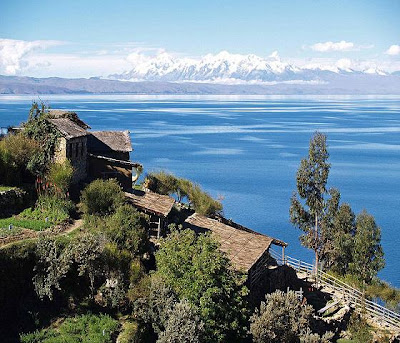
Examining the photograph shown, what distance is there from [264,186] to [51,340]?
63491 millimetres

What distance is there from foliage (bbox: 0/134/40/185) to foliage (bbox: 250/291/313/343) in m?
15.6

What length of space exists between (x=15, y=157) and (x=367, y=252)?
24.1 meters

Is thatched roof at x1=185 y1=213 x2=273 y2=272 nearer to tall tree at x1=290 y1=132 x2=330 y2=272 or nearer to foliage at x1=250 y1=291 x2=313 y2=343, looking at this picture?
foliage at x1=250 y1=291 x2=313 y2=343

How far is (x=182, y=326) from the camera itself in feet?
76.8

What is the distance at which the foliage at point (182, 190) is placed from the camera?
43.3m

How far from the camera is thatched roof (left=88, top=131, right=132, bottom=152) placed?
40.0 m

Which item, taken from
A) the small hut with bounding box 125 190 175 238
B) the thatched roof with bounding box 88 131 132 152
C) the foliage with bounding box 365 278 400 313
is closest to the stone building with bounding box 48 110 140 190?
the thatched roof with bounding box 88 131 132 152

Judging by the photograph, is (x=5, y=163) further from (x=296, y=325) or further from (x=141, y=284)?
(x=296, y=325)

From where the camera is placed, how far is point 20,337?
23047mm

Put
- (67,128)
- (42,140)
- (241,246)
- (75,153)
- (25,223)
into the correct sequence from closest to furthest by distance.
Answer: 1. (25,223)
2. (241,246)
3. (42,140)
4. (75,153)
5. (67,128)

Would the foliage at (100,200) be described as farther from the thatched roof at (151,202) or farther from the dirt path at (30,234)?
the thatched roof at (151,202)

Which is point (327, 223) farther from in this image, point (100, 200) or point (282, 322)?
point (100, 200)

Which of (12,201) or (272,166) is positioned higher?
(12,201)

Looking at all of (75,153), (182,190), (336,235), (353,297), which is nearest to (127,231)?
(75,153)
